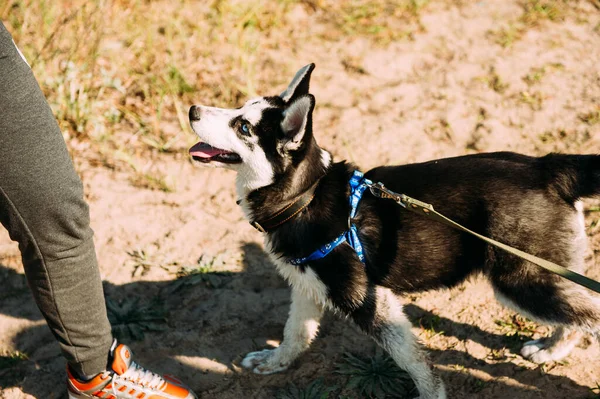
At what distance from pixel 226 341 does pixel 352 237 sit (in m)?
1.13

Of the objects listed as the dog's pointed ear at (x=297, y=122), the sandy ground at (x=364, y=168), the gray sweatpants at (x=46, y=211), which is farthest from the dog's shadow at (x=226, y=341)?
the dog's pointed ear at (x=297, y=122)

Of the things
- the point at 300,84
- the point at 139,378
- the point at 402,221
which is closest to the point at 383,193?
the point at 402,221

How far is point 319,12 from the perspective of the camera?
19.2 feet

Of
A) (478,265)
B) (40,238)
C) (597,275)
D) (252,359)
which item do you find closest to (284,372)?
(252,359)

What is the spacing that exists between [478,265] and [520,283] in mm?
204

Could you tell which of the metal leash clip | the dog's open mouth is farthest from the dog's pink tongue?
the metal leash clip

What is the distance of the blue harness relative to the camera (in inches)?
102

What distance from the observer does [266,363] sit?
306 centimetres

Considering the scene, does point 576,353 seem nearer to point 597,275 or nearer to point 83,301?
point 597,275

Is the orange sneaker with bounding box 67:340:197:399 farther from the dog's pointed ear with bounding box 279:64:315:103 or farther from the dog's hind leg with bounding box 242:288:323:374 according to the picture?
the dog's pointed ear with bounding box 279:64:315:103

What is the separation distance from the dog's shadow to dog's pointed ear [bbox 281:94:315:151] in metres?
1.21

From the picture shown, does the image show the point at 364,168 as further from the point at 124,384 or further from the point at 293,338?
the point at 124,384

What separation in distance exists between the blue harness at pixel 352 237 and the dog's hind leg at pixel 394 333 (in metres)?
0.21

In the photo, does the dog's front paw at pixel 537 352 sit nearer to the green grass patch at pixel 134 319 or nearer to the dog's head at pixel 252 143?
the dog's head at pixel 252 143
